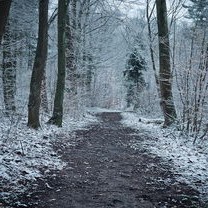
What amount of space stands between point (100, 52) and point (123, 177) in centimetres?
2539

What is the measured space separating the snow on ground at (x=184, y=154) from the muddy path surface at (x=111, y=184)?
0.26 m

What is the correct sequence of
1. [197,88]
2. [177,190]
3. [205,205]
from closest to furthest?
[205,205] < [177,190] < [197,88]

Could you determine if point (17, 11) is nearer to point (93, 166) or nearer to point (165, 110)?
point (165, 110)

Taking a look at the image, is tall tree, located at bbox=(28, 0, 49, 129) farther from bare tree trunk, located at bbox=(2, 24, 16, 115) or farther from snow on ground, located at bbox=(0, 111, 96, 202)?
bare tree trunk, located at bbox=(2, 24, 16, 115)

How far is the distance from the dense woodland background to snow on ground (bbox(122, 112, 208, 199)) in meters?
0.51

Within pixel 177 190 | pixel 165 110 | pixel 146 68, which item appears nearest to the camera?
pixel 177 190

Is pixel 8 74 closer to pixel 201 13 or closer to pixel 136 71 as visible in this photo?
pixel 201 13

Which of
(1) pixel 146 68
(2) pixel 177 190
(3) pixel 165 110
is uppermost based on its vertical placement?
(1) pixel 146 68

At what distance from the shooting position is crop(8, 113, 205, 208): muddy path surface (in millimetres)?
5199

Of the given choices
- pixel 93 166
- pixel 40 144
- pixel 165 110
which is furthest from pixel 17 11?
pixel 93 166

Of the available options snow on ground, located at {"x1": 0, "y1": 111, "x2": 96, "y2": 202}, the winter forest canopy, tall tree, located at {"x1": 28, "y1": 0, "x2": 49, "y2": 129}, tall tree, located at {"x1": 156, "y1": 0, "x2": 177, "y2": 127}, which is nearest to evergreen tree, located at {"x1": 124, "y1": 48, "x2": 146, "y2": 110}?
the winter forest canopy

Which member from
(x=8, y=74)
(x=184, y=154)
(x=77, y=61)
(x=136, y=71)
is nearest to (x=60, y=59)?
(x=8, y=74)

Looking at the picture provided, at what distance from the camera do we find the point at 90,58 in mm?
Result: 28125

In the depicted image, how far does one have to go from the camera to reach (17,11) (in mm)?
19016
